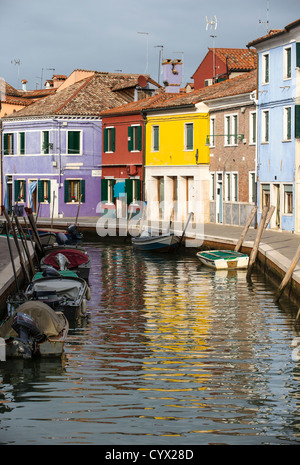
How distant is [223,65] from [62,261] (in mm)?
30239

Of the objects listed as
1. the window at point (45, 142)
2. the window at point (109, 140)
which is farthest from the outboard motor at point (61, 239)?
the window at point (45, 142)

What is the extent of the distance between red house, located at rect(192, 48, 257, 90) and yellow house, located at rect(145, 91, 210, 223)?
4198 millimetres

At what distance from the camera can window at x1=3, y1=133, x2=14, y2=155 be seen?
2157 inches

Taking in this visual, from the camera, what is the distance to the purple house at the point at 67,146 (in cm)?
5047

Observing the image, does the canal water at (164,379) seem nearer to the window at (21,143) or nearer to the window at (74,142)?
the window at (74,142)

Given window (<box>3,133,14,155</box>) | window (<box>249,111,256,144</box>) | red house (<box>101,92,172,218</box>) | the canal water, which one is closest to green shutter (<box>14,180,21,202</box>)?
window (<box>3,133,14,155</box>)

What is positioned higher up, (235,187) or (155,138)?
(155,138)

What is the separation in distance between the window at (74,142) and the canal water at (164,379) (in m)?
28.0

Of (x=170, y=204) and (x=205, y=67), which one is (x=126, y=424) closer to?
(x=170, y=204)

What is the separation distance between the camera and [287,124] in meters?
35.0

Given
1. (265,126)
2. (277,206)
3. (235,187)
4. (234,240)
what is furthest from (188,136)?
(234,240)

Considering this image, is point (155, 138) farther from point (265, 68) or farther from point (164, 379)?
point (164, 379)

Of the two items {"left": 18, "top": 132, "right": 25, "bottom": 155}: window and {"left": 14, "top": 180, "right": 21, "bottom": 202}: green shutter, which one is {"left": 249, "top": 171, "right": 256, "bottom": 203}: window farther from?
{"left": 14, "top": 180, "right": 21, "bottom": 202}: green shutter

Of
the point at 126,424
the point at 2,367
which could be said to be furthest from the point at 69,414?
the point at 2,367
